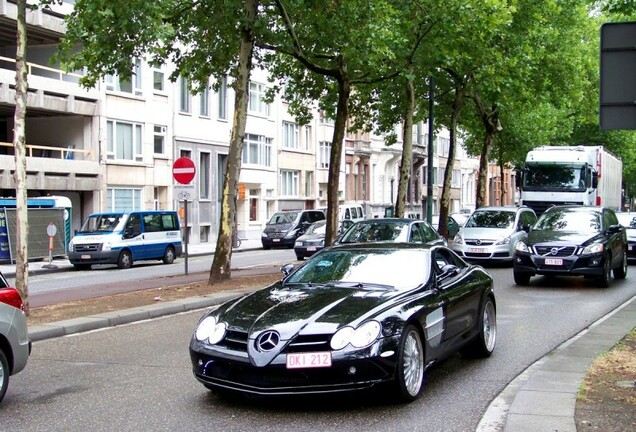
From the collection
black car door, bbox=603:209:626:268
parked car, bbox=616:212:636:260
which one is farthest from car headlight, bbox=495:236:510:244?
parked car, bbox=616:212:636:260

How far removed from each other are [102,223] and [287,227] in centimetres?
1286

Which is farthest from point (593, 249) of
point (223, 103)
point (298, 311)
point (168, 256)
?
point (223, 103)

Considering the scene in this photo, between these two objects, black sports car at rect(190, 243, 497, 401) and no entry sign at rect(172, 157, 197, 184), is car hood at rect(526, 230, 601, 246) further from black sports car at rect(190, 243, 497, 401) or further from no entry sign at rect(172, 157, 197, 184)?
black sports car at rect(190, 243, 497, 401)

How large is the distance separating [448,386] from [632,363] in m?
2.13

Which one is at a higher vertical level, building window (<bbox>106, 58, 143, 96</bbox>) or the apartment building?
building window (<bbox>106, 58, 143, 96</bbox>)

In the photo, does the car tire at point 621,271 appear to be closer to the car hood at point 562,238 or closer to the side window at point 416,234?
the car hood at point 562,238

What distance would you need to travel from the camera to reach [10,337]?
23.3 ft

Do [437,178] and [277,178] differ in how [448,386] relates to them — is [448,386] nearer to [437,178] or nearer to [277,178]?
[277,178]

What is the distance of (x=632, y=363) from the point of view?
8.49m

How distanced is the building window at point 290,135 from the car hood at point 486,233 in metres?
30.4

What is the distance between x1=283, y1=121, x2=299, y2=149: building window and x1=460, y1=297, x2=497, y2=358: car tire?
142 feet

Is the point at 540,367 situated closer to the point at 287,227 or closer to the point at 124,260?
the point at 124,260

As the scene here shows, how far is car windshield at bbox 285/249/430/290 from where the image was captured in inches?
313

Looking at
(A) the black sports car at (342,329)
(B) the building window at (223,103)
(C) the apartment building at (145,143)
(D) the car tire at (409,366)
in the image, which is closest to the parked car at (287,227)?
(C) the apartment building at (145,143)
